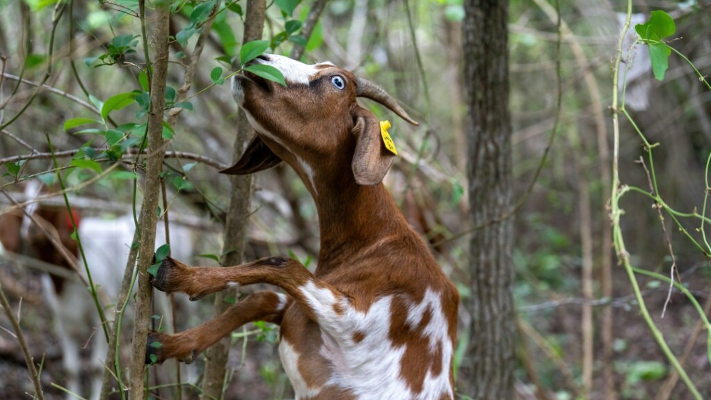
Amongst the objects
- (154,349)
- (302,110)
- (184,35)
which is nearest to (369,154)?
(302,110)

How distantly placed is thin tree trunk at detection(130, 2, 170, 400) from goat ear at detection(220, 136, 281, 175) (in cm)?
71

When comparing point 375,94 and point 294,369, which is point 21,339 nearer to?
point 294,369

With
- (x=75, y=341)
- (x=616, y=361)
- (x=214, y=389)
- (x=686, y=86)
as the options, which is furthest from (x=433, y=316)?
(x=686, y=86)

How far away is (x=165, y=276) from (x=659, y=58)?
1.90 meters

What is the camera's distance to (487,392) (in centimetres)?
491

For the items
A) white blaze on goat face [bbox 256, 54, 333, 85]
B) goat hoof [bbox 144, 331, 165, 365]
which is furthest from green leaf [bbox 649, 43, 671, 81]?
goat hoof [bbox 144, 331, 165, 365]

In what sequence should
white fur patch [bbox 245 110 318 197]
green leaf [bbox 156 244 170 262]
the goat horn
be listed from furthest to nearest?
the goat horn → white fur patch [bbox 245 110 318 197] → green leaf [bbox 156 244 170 262]

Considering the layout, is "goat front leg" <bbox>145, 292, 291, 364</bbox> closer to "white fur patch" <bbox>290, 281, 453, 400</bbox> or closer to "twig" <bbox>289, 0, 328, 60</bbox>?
"white fur patch" <bbox>290, 281, 453, 400</bbox>

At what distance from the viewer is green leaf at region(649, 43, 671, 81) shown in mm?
2650

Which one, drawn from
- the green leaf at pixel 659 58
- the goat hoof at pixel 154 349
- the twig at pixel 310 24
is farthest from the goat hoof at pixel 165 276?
the green leaf at pixel 659 58

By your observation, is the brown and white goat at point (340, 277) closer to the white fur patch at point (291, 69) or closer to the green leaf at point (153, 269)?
the white fur patch at point (291, 69)

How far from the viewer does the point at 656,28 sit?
274 cm

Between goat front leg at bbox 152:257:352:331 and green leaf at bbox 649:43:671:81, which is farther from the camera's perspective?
green leaf at bbox 649:43:671:81

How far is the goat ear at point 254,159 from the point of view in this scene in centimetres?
314
